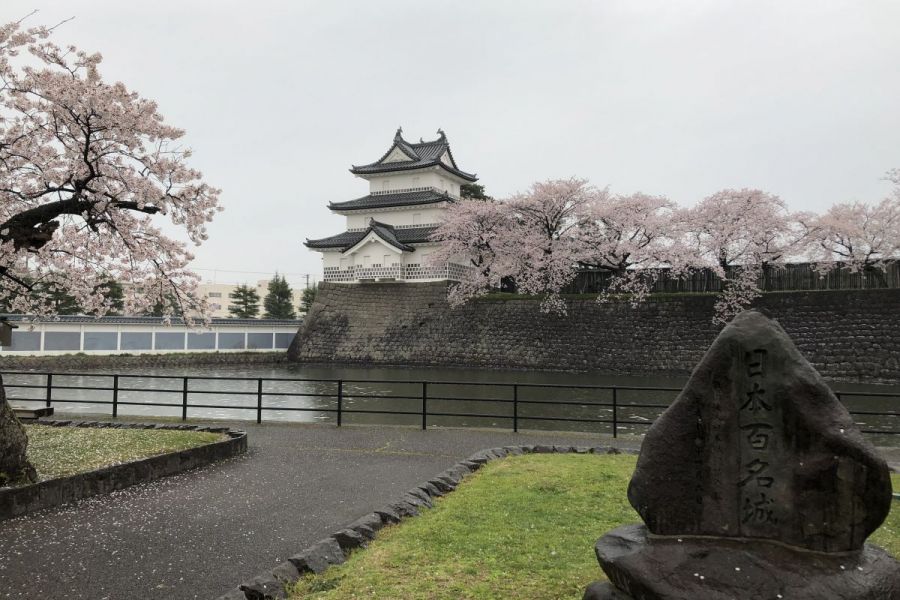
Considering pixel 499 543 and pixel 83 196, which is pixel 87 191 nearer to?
pixel 83 196

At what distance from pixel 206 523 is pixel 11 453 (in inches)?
87.8

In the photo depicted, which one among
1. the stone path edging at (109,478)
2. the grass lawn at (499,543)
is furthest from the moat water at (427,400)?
the grass lawn at (499,543)

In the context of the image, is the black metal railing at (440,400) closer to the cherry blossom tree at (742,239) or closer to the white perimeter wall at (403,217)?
the cherry blossom tree at (742,239)

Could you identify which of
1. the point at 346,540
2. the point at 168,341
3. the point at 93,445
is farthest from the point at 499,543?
the point at 168,341

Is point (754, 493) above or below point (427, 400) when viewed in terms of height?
above

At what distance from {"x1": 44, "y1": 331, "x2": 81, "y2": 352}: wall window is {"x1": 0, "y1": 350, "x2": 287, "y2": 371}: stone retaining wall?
65 centimetres

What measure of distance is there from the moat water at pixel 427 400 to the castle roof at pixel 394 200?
12.9m

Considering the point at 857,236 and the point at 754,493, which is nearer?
the point at 754,493

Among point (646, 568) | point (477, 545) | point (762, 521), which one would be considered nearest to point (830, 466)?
point (762, 521)

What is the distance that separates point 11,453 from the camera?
5.78 m

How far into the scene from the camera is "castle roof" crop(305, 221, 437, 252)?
3694 centimetres

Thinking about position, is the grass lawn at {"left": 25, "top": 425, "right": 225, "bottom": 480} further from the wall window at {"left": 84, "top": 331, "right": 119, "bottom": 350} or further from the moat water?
the wall window at {"left": 84, "top": 331, "right": 119, "bottom": 350}

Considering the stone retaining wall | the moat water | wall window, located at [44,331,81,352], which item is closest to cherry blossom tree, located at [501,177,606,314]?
the moat water

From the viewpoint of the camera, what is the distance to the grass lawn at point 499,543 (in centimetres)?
367
